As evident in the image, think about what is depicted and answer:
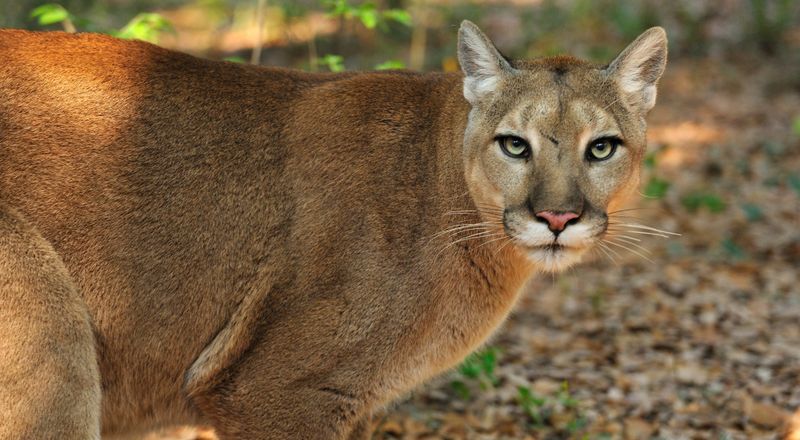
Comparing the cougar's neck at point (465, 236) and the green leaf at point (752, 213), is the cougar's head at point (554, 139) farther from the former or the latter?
the green leaf at point (752, 213)

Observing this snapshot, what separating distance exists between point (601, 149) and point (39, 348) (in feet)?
8.87

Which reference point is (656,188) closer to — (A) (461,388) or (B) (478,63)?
(A) (461,388)

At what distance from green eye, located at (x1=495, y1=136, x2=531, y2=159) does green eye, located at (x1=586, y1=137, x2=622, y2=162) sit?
0.29m

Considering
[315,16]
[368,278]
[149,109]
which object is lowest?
[368,278]

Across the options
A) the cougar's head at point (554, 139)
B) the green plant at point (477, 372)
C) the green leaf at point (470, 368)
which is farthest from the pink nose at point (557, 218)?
the green leaf at point (470, 368)

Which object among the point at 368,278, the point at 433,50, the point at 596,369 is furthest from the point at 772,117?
the point at 368,278

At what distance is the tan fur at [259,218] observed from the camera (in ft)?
14.5

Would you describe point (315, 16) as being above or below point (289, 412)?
above

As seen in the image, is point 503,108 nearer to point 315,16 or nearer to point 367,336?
point 367,336

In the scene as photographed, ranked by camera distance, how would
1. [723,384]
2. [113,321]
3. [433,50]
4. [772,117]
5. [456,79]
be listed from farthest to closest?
1. [433,50]
2. [772,117]
3. [723,384]
4. [456,79]
5. [113,321]

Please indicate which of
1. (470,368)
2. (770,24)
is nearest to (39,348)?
(470,368)

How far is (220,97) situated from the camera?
478 cm

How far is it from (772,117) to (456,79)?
8191mm

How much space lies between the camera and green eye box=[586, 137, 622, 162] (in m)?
4.63
